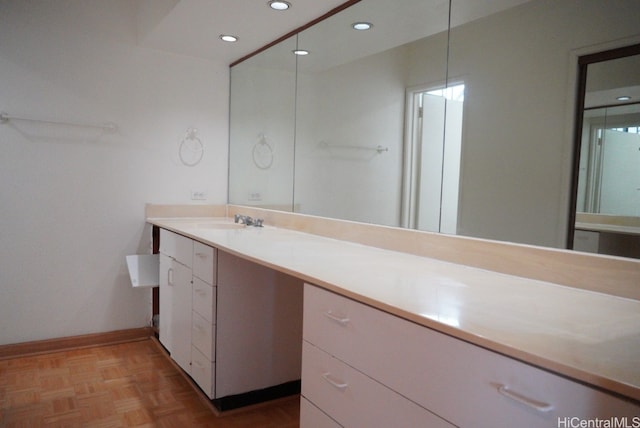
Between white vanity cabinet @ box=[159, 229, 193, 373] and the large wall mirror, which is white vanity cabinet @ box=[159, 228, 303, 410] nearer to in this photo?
white vanity cabinet @ box=[159, 229, 193, 373]

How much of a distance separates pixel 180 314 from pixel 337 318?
1.51 m

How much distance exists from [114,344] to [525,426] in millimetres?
2953

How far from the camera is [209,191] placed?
3389mm

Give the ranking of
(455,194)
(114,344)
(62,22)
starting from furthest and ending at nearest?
1. (114,344)
2. (62,22)
3. (455,194)

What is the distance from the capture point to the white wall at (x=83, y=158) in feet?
8.89

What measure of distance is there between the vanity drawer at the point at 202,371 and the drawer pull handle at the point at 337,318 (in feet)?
3.47

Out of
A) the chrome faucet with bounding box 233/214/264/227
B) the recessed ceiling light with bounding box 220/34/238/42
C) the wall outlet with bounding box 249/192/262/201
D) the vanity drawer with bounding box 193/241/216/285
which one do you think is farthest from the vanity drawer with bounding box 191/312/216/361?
the recessed ceiling light with bounding box 220/34/238/42

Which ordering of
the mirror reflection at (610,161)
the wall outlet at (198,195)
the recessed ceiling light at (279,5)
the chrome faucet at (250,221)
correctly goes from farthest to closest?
the wall outlet at (198,195)
the chrome faucet at (250,221)
the recessed ceiling light at (279,5)
the mirror reflection at (610,161)

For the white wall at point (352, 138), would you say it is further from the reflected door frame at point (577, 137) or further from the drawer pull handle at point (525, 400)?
the drawer pull handle at point (525, 400)

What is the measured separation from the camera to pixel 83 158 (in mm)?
2898

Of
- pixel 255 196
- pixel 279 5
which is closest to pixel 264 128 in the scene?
pixel 255 196

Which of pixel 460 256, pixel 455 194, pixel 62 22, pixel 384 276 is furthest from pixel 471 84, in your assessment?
pixel 62 22

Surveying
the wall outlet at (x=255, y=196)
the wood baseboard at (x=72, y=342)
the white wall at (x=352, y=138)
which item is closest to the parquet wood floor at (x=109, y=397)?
the wood baseboard at (x=72, y=342)

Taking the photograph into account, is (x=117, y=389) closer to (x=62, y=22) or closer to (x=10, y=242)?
(x=10, y=242)
